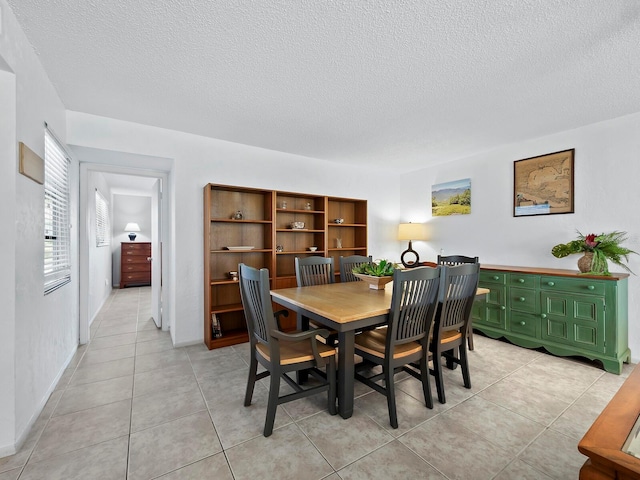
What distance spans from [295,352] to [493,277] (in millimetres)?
2717

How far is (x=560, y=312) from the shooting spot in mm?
3014

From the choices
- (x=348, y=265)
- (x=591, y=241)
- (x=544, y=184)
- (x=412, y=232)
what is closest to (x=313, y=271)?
(x=348, y=265)

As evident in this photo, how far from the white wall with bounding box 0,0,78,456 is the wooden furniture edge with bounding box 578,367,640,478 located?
8.70 feet

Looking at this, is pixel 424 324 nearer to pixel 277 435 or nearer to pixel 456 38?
pixel 277 435

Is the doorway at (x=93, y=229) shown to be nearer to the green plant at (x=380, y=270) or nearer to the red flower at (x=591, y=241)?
the green plant at (x=380, y=270)

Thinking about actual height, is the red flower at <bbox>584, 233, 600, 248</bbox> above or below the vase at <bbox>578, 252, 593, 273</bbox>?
above

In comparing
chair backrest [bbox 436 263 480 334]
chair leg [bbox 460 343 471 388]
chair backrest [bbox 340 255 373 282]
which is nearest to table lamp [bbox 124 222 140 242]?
chair backrest [bbox 340 255 373 282]

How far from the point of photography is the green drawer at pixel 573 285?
2768mm

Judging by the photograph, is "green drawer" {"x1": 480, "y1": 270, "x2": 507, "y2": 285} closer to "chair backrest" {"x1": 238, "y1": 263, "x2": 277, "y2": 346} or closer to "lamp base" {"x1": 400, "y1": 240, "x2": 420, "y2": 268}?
"lamp base" {"x1": 400, "y1": 240, "x2": 420, "y2": 268}

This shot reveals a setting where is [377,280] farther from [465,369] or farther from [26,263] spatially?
[26,263]

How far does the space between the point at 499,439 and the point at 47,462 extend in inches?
102

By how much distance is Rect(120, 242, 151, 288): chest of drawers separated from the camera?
729 cm

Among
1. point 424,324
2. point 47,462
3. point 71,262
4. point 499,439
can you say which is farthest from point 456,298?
point 71,262

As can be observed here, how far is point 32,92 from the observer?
6.49 feet
